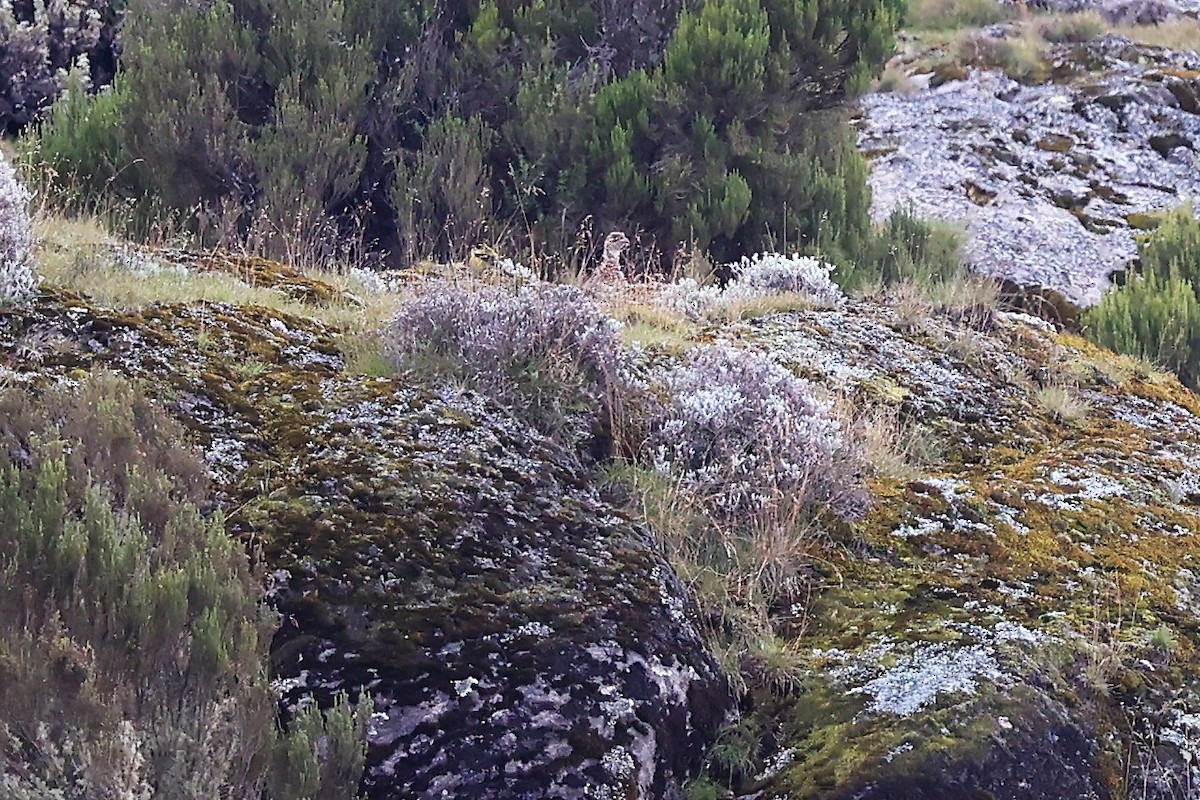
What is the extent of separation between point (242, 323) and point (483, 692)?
1.84m

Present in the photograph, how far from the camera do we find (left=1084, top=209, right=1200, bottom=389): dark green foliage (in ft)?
23.8

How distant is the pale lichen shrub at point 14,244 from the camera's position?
3340 mm

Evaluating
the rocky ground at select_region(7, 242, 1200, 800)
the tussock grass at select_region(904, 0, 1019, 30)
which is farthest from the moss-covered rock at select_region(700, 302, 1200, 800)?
the tussock grass at select_region(904, 0, 1019, 30)

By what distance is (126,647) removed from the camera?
1.97 meters

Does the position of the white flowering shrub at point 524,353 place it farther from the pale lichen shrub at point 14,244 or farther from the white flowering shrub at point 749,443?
the pale lichen shrub at point 14,244

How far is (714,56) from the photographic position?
795cm

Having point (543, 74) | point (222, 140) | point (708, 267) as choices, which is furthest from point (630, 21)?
point (222, 140)

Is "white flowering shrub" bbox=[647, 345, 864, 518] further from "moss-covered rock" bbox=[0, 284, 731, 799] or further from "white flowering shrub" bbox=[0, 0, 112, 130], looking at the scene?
"white flowering shrub" bbox=[0, 0, 112, 130]

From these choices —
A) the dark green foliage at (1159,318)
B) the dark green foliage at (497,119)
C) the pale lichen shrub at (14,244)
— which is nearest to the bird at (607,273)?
the dark green foliage at (497,119)

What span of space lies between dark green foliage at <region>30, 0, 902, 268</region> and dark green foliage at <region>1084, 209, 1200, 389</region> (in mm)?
1934

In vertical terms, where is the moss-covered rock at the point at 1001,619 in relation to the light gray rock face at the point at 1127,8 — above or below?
below

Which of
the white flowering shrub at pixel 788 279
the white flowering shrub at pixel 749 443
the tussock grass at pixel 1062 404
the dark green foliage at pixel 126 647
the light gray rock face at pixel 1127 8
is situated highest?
the light gray rock face at pixel 1127 8

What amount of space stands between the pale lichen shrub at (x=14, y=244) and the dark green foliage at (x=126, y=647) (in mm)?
1101

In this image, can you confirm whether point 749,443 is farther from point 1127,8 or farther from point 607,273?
point 1127,8
